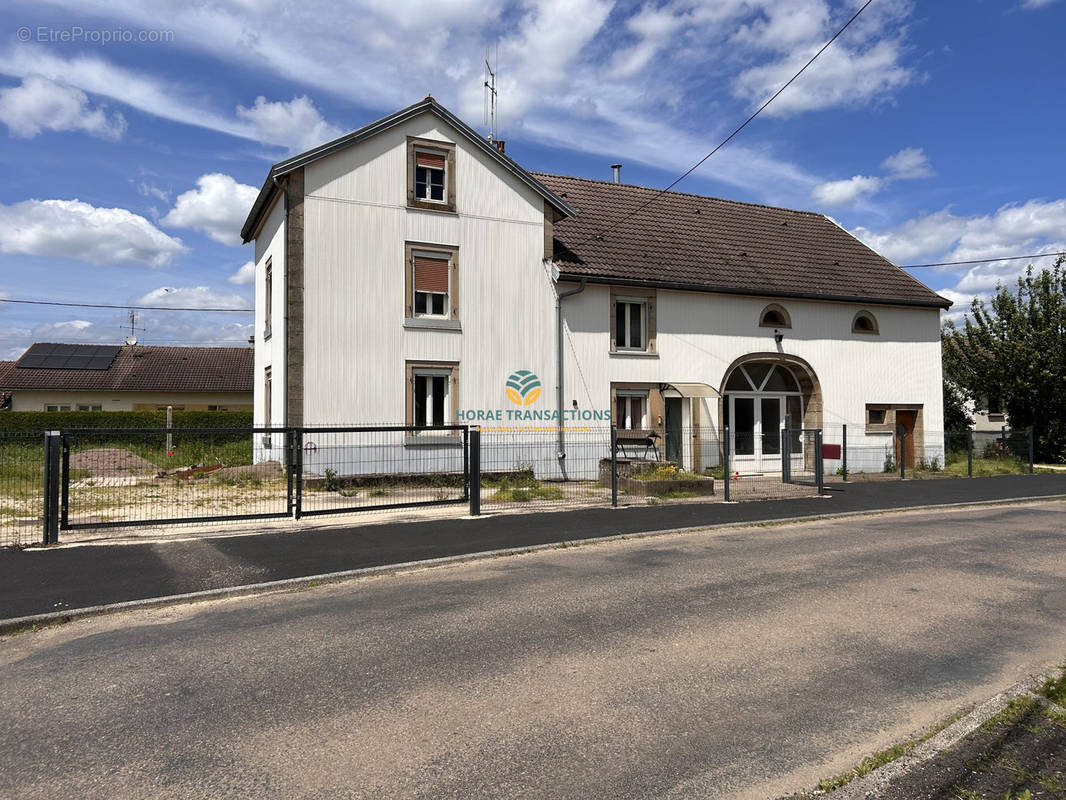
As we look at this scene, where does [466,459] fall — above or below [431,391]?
below

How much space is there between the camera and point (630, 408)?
65.1ft

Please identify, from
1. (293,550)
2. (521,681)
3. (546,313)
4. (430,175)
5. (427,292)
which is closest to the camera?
(521,681)

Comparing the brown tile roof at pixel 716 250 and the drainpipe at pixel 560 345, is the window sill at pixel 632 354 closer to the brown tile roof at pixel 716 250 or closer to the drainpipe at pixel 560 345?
the drainpipe at pixel 560 345

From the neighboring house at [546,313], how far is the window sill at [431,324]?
0.12 feet

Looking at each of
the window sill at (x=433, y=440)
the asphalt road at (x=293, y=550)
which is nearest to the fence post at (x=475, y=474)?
the asphalt road at (x=293, y=550)

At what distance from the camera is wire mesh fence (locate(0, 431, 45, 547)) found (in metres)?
9.86

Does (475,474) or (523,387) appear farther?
(523,387)

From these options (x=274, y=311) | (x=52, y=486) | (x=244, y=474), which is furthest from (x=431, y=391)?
(x=52, y=486)

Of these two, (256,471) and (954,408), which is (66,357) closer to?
(256,471)

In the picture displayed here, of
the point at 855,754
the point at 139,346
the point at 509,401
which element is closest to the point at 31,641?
the point at 855,754

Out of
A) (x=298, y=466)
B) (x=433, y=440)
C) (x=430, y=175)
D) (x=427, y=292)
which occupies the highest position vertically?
(x=430, y=175)

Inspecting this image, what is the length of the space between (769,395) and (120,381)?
125 feet

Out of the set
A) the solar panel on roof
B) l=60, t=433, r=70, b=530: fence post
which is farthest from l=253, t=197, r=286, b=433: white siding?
the solar panel on roof

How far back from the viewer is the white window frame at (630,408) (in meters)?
19.7
